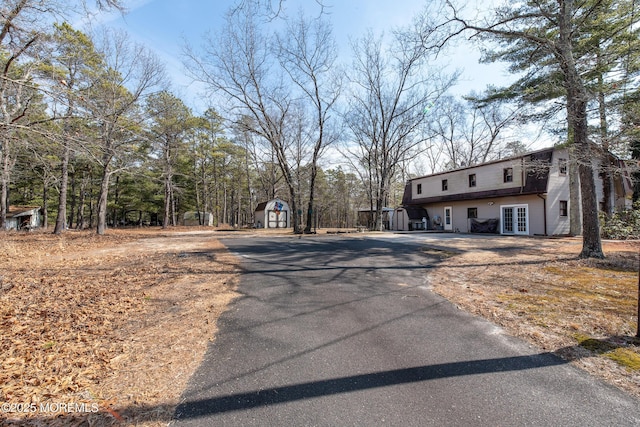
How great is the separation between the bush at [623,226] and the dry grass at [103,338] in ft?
56.0

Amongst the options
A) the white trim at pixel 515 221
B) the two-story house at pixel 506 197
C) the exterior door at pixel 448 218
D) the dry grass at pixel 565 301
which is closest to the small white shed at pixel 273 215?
the two-story house at pixel 506 197

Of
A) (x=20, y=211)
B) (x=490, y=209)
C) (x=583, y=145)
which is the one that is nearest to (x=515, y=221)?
→ (x=490, y=209)

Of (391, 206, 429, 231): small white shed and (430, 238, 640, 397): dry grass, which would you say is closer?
(430, 238, 640, 397): dry grass

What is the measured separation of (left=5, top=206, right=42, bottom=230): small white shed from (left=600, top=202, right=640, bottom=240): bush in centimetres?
4380

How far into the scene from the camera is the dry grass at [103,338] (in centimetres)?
214

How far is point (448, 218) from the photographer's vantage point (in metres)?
21.9

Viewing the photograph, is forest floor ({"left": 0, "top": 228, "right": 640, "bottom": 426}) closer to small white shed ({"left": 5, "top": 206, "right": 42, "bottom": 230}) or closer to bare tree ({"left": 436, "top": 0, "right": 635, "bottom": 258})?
bare tree ({"left": 436, "top": 0, "right": 635, "bottom": 258})

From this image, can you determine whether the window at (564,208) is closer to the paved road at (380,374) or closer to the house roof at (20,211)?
the paved road at (380,374)

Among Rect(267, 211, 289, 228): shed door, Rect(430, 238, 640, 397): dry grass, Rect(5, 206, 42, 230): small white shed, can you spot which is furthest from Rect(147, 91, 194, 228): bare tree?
Rect(430, 238, 640, 397): dry grass

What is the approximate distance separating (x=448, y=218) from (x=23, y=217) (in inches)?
1691

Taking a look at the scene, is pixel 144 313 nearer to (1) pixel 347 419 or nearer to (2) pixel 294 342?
(2) pixel 294 342

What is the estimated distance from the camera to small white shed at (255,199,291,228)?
28344 millimetres

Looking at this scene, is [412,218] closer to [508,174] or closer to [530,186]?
[508,174]

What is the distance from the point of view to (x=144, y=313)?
4.11m
